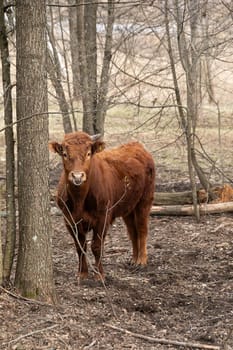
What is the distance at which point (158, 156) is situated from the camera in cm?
1744

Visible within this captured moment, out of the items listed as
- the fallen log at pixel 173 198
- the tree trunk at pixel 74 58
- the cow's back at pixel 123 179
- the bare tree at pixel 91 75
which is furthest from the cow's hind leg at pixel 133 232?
the tree trunk at pixel 74 58

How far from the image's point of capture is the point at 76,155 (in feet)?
23.5

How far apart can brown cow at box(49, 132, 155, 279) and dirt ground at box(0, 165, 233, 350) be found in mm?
375

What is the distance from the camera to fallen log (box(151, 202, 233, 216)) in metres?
11.0

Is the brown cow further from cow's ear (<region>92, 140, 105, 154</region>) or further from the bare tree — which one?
the bare tree

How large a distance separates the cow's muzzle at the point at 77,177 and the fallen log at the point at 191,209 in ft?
14.0

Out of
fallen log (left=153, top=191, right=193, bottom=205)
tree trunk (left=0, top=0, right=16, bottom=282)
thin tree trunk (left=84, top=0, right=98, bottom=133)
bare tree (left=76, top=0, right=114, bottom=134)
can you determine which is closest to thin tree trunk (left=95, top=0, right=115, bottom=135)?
bare tree (left=76, top=0, right=114, bottom=134)

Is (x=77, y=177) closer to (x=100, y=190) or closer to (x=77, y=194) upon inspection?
(x=77, y=194)

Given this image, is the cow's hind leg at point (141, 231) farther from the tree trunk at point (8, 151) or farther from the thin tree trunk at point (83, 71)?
the thin tree trunk at point (83, 71)

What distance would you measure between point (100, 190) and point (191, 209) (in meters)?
3.64

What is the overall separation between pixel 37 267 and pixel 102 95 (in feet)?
22.5

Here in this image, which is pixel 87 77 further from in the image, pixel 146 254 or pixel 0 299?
pixel 0 299

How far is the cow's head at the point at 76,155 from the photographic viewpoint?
7074 millimetres

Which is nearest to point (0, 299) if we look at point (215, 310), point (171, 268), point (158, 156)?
point (215, 310)
